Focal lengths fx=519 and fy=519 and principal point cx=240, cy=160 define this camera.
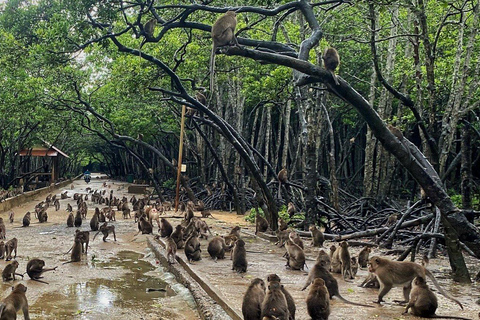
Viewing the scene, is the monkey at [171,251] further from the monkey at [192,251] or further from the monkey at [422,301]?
the monkey at [422,301]

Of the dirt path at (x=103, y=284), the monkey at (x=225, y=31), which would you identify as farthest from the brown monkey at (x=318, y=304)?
the monkey at (x=225, y=31)

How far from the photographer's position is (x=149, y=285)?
9656 millimetres

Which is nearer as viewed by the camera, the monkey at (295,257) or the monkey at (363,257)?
the monkey at (295,257)

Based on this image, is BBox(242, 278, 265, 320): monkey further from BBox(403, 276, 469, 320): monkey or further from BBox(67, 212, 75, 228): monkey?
BBox(67, 212, 75, 228): monkey

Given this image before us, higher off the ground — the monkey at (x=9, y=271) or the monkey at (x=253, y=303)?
the monkey at (x=253, y=303)

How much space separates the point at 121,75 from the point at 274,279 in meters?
14.2

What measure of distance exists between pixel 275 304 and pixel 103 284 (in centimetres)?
510

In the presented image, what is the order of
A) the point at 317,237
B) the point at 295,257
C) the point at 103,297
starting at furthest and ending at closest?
the point at 317,237 → the point at 295,257 → the point at 103,297

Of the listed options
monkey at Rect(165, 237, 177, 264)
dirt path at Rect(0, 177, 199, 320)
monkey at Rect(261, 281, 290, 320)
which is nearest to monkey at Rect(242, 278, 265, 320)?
monkey at Rect(261, 281, 290, 320)

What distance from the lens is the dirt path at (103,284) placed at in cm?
777

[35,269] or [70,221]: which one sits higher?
[70,221]

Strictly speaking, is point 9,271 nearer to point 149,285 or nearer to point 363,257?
point 149,285

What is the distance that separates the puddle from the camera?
7.71 metres

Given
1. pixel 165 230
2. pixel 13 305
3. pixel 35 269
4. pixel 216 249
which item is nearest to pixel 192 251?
pixel 216 249
